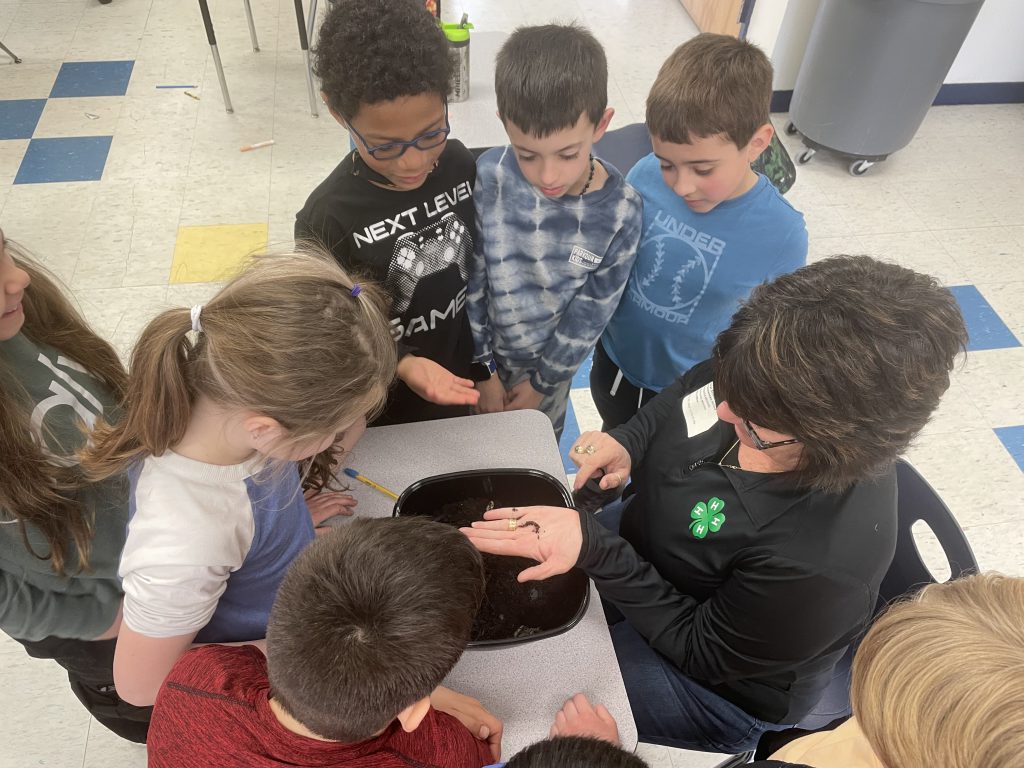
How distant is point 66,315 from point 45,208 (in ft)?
7.31

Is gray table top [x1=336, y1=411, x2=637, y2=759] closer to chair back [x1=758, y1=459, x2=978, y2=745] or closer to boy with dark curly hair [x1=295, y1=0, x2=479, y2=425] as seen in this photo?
boy with dark curly hair [x1=295, y1=0, x2=479, y2=425]

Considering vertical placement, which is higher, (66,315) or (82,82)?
(66,315)

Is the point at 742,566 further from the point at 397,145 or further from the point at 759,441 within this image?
the point at 397,145

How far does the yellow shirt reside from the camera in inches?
28.2

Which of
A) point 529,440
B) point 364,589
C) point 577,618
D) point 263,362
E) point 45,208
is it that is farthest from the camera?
point 45,208

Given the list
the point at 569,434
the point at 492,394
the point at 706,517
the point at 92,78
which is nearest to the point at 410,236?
the point at 492,394

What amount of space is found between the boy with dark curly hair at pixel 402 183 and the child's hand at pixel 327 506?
0.79 feet

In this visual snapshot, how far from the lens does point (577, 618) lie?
101 cm

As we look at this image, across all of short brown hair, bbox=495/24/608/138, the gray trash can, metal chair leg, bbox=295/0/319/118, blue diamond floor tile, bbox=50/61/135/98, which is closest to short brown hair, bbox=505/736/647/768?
short brown hair, bbox=495/24/608/138

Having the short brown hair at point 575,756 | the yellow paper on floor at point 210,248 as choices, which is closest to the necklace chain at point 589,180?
the short brown hair at point 575,756

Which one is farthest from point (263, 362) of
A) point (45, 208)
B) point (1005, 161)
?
point (1005, 161)

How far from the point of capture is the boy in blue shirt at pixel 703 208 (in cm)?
123

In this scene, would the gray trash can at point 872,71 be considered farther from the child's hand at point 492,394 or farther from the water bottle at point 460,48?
the child's hand at point 492,394

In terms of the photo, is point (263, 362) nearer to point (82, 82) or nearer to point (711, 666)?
point (711, 666)
